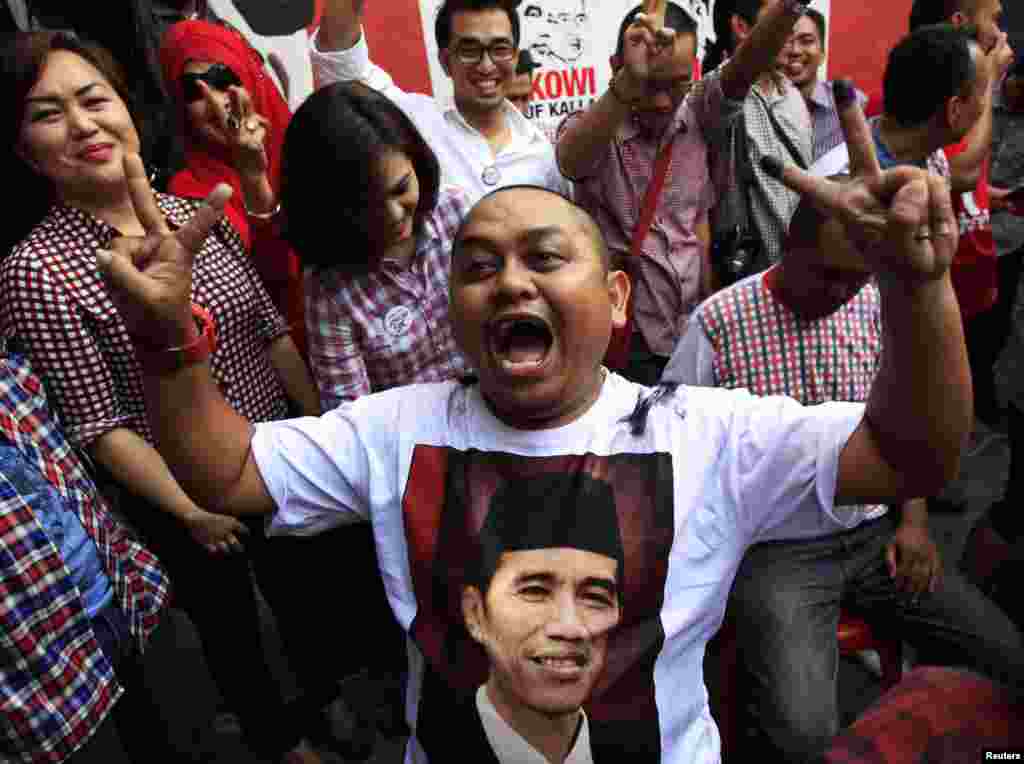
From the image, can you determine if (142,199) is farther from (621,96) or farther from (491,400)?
(621,96)

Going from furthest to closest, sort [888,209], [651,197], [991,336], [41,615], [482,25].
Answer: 1. [991,336]
2. [482,25]
3. [651,197]
4. [41,615]
5. [888,209]

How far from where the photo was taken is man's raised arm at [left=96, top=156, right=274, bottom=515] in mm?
1296

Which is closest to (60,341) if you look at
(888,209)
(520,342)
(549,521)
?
(520,342)

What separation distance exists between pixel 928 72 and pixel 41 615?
307 cm

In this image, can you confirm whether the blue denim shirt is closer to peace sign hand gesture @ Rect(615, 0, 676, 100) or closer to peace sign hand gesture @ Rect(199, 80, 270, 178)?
peace sign hand gesture @ Rect(199, 80, 270, 178)

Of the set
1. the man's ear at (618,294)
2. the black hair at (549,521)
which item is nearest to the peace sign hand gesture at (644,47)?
the man's ear at (618,294)

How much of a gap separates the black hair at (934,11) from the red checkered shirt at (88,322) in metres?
3.51

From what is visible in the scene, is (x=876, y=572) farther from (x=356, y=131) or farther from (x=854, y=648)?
(x=356, y=131)

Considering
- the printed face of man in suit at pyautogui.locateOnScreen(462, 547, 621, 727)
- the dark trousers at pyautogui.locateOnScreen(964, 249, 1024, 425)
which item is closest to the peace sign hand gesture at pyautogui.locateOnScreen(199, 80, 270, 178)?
the printed face of man in suit at pyautogui.locateOnScreen(462, 547, 621, 727)

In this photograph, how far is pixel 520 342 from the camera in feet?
5.09

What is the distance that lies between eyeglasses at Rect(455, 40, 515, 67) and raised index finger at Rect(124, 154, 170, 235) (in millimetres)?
1645

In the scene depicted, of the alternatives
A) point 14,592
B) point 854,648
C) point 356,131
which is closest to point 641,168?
point 356,131

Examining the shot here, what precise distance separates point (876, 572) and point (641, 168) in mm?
1469

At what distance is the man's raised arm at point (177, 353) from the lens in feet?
4.25
